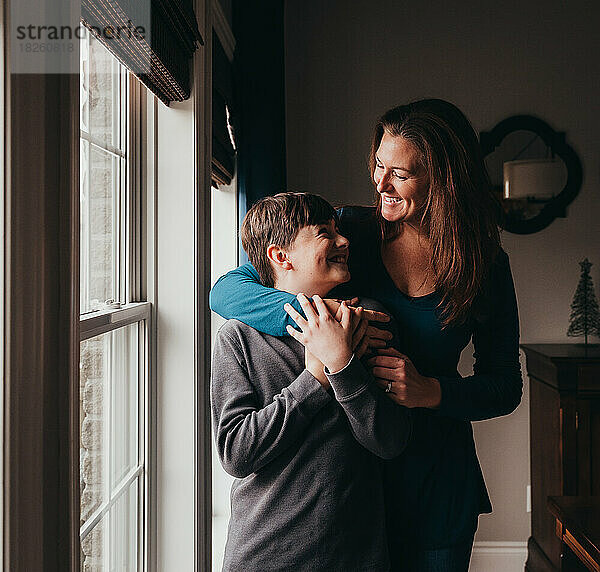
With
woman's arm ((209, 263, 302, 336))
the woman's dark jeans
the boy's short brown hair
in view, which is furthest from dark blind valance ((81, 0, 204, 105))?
the woman's dark jeans

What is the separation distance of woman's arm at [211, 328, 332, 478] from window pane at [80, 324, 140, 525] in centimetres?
32

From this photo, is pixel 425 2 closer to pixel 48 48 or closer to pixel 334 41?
pixel 334 41

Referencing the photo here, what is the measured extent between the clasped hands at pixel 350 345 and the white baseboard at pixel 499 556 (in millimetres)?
2552

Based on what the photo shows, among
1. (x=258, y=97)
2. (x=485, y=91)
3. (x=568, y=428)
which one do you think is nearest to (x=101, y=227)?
(x=258, y=97)

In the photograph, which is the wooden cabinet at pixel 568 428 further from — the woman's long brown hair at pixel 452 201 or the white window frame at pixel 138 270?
the white window frame at pixel 138 270

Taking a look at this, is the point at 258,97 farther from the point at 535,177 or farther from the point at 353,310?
the point at 353,310

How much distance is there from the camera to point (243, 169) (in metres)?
2.75

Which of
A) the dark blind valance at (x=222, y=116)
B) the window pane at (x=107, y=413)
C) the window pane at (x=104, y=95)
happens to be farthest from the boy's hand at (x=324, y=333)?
the dark blind valance at (x=222, y=116)

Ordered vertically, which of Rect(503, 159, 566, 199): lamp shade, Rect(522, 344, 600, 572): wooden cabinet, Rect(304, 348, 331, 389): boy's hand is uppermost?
Rect(503, 159, 566, 199): lamp shade

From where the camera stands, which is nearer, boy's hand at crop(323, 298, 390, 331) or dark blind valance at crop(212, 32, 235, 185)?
boy's hand at crop(323, 298, 390, 331)

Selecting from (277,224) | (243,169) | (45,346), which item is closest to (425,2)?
(243,169)

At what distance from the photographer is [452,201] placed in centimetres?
152

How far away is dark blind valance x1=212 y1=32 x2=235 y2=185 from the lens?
7.89ft

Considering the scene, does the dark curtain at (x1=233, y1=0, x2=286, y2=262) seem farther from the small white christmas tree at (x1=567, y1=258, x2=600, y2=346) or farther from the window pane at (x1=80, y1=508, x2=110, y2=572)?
the small white christmas tree at (x1=567, y1=258, x2=600, y2=346)
